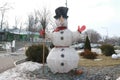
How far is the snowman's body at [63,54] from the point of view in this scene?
1260 centimetres

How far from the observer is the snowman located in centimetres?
1262

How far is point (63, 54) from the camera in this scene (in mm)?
12617

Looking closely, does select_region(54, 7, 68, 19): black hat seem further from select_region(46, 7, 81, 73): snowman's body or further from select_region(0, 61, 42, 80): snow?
select_region(0, 61, 42, 80): snow

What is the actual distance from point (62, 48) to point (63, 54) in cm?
36

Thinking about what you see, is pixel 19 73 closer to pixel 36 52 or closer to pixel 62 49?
pixel 62 49

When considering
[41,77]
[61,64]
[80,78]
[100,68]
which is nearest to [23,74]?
[41,77]

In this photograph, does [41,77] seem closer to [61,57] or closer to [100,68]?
[61,57]

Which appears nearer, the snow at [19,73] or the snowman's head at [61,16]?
the snow at [19,73]

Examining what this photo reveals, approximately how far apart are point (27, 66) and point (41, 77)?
2.07 meters

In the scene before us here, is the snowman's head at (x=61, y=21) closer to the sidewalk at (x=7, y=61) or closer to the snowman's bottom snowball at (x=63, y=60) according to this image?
the snowman's bottom snowball at (x=63, y=60)

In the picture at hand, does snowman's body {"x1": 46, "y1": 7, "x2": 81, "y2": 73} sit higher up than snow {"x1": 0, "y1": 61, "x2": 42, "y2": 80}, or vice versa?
snowman's body {"x1": 46, "y1": 7, "x2": 81, "y2": 73}

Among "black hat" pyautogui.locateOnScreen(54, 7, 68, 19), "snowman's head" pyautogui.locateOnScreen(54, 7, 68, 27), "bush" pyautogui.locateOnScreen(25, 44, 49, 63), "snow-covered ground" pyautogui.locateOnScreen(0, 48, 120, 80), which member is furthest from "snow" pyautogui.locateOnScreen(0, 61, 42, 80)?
"black hat" pyautogui.locateOnScreen(54, 7, 68, 19)

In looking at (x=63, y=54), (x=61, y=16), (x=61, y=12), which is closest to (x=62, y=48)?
(x=63, y=54)

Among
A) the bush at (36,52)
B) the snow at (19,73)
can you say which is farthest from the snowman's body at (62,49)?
the bush at (36,52)
